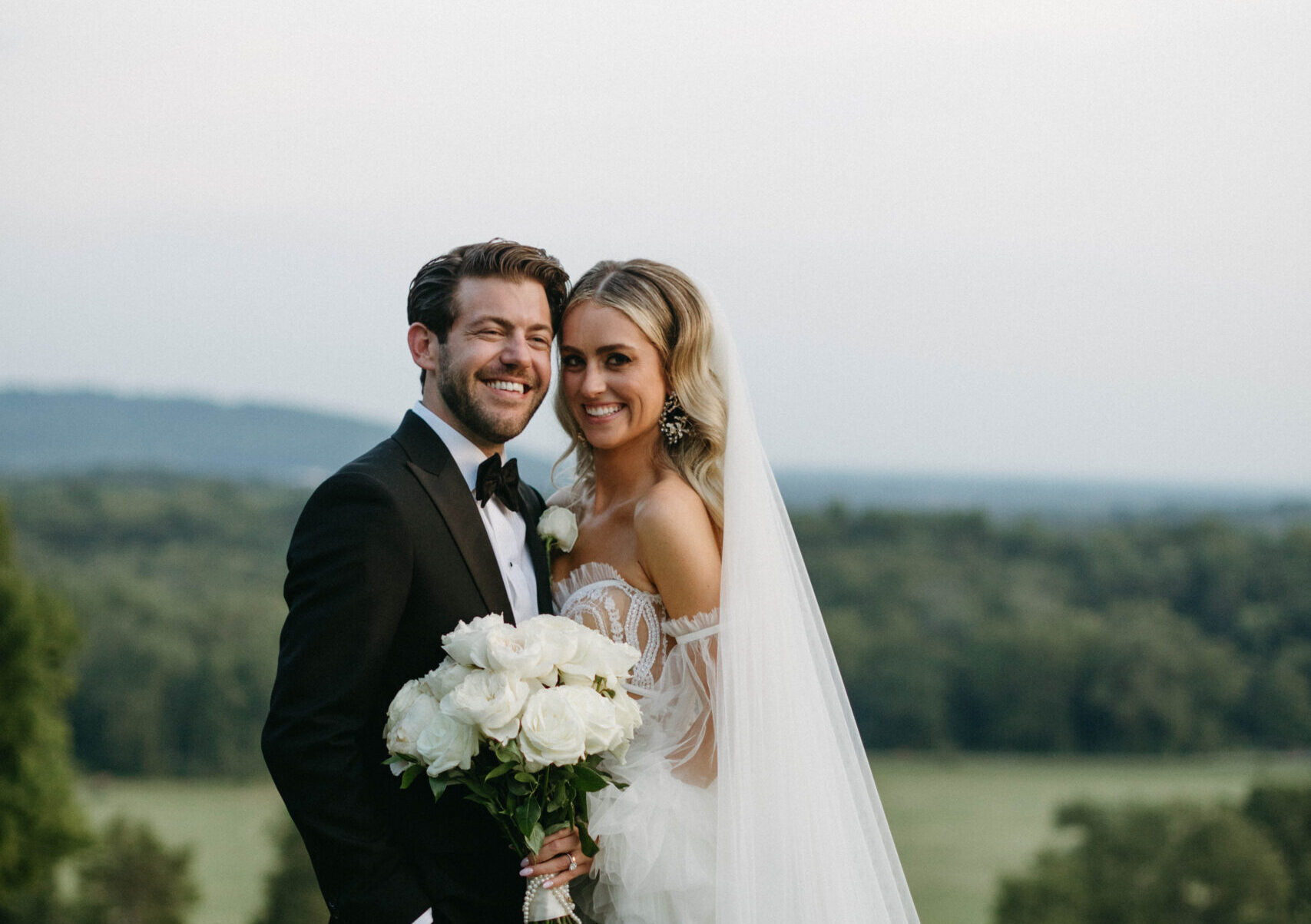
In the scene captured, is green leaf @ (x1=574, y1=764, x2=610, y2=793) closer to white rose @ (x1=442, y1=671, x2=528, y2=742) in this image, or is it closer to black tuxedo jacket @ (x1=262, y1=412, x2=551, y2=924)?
white rose @ (x1=442, y1=671, x2=528, y2=742)

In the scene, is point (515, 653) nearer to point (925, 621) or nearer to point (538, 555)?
point (538, 555)

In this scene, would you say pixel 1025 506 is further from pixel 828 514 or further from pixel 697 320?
pixel 697 320

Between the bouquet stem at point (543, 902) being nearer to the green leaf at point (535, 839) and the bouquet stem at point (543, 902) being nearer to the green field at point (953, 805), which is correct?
the green leaf at point (535, 839)

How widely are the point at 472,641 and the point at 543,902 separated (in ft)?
2.69

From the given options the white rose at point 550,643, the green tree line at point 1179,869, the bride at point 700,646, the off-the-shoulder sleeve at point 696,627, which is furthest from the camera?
the green tree line at point 1179,869

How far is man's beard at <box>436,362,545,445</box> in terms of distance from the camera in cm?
383

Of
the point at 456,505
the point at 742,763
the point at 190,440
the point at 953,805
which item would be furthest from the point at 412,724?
the point at 190,440

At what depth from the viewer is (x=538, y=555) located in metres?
4.12

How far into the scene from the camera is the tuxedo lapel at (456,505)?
3600mm

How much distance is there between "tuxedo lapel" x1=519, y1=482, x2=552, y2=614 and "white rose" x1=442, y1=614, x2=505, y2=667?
2.42 feet

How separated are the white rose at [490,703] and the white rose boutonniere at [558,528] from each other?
1.06 m

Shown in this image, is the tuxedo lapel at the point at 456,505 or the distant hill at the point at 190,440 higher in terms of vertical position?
the tuxedo lapel at the point at 456,505

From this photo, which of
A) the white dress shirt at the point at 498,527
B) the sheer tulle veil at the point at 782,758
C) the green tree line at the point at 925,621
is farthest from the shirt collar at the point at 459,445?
the green tree line at the point at 925,621

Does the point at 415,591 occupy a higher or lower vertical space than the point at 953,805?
higher
